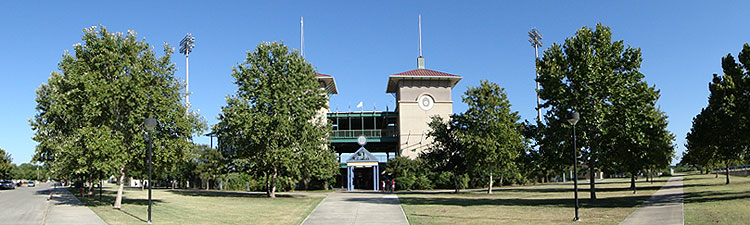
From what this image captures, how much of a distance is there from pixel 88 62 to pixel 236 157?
13.5 meters

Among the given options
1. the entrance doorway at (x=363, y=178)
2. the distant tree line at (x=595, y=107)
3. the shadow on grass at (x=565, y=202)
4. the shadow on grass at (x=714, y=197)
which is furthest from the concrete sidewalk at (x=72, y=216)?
the entrance doorway at (x=363, y=178)

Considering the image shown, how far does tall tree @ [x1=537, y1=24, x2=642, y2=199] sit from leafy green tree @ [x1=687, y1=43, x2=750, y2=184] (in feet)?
11.0

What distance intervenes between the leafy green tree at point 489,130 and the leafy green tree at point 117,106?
21158 millimetres

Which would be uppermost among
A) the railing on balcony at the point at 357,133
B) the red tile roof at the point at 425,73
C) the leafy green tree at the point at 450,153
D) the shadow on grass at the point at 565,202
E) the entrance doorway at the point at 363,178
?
the red tile roof at the point at 425,73

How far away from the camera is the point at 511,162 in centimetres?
3997

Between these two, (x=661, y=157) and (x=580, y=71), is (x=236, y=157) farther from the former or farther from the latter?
(x=661, y=157)

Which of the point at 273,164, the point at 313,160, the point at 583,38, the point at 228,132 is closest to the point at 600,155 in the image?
the point at 583,38

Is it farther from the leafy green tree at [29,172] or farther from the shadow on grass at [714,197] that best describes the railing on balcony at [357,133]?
the leafy green tree at [29,172]

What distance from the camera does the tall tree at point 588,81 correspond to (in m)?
23.7

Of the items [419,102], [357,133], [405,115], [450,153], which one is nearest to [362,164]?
[405,115]

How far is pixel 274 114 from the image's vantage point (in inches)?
1329

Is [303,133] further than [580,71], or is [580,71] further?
[303,133]

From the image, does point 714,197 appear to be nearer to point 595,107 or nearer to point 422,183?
point 595,107

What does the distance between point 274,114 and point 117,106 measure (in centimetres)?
1119
